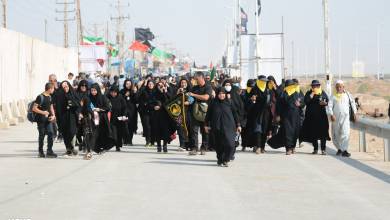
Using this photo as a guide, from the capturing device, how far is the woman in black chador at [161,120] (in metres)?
19.3

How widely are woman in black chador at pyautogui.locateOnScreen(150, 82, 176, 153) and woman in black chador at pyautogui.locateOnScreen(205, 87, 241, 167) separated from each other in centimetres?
294

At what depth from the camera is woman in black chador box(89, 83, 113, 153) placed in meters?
18.4

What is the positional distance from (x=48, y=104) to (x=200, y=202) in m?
7.68

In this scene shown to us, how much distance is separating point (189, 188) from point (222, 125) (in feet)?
12.7

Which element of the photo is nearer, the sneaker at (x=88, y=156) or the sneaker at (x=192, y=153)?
the sneaker at (x=88, y=156)

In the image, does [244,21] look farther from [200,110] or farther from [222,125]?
[222,125]

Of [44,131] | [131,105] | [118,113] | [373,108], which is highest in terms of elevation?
[131,105]

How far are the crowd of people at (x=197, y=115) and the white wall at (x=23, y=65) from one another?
975 cm

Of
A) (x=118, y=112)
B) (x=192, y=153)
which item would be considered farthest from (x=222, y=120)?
(x=118, y=112)

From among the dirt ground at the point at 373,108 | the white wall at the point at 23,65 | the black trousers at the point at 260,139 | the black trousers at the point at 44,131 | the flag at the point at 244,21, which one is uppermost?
the flag at the point at 244,21

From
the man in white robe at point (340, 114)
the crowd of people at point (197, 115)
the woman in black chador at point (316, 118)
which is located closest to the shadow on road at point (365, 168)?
the man in white robe at point (340, 114)

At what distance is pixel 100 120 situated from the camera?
19031 mm

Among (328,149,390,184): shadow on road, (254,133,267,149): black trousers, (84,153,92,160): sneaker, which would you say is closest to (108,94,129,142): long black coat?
(84,153,92,160): sneaker

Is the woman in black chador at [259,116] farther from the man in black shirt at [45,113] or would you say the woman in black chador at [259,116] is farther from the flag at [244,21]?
the flag at [244,21]
